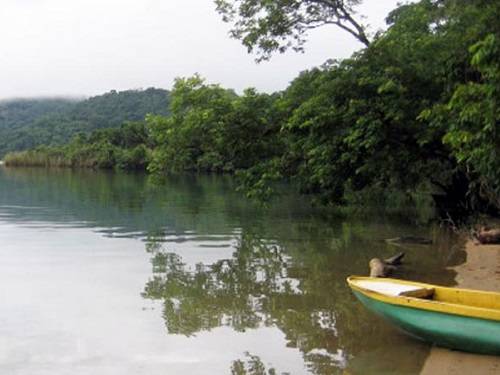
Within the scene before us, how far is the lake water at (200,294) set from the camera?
328 inches

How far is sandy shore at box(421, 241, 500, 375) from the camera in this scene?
734 centimetres

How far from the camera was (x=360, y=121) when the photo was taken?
1622 cm

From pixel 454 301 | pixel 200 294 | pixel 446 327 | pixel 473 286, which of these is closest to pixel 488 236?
pixel 473 286

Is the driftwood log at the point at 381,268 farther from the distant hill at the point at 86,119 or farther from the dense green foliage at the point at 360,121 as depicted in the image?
the distant hill at the point at 86,119

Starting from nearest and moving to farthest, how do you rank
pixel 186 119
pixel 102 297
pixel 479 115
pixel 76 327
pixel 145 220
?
pixel 479 115
pixel 76 327
pixel 102 297
pixel 186 119
pixel 145 220

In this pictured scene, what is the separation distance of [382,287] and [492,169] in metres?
2.27

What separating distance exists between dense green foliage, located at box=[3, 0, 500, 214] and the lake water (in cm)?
188

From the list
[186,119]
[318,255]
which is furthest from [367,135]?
[186,119]

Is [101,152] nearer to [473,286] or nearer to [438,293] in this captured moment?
[473,286]

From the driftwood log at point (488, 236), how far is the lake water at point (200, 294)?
634mm

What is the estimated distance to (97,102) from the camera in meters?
126

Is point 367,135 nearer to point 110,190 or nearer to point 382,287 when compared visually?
point 382,287

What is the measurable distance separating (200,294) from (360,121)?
6.64 meters

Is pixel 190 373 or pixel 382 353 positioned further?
pixel 382 353
